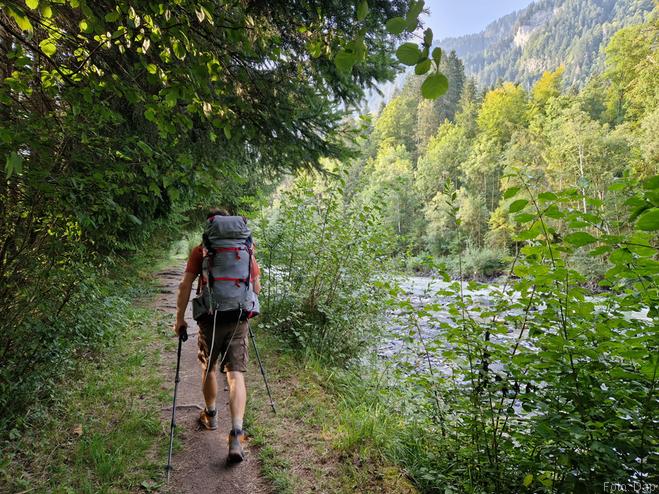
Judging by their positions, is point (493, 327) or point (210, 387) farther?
point (210, 387)

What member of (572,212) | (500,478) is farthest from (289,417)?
(572,212)

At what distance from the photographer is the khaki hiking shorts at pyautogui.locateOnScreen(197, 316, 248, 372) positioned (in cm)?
312

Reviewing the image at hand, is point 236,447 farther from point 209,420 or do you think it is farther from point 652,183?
point 652,183

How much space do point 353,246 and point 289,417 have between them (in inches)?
111

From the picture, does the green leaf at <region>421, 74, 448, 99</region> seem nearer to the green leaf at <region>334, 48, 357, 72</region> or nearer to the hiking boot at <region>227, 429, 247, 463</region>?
the green leaf at <region>334, 48, 357, 72</region>

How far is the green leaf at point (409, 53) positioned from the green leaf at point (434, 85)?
0.18 feet

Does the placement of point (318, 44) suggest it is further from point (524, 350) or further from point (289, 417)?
point (289, 417)

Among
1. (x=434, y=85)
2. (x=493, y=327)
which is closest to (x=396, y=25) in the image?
(x=434, y=85)

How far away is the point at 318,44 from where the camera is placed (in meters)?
2.59

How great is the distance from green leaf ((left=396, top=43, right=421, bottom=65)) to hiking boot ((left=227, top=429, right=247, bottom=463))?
3183 mm

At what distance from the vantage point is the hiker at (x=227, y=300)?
9.84ft

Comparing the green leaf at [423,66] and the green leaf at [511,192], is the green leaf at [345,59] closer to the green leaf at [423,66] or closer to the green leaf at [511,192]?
the green leaf at [423,66]

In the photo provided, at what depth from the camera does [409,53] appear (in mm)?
759

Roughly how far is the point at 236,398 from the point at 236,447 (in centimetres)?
40
